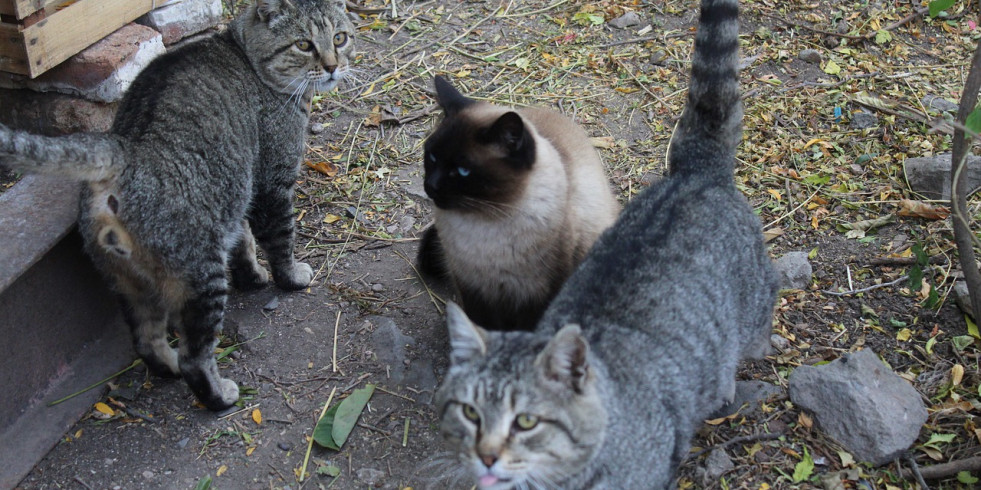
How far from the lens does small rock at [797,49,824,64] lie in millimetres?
6297

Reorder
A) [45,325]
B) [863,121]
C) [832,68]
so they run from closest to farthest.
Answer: [45,325], [863,121], [832,68]

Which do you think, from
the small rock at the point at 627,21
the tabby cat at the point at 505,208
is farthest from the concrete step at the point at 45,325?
the small rock at the point at 627,21

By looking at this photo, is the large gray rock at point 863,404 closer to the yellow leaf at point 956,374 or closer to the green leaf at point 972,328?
the yellow leaf at point 956,374

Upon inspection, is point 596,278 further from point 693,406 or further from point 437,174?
point 437,174

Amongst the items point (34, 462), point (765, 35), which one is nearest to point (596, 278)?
point (34, 462)

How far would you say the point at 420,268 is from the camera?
4.93 m

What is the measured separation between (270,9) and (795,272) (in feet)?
10.7

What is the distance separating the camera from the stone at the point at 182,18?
5414 millimetres

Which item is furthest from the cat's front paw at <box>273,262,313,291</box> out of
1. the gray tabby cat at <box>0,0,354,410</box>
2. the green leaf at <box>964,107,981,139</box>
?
the green leaf at <box>964,107,981,139</box>

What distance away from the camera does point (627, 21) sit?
6852 millimetres

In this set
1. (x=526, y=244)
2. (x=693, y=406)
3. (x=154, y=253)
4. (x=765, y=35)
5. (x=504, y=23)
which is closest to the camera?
(x=693, y=406)

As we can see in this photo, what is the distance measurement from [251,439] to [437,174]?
5.10 feet

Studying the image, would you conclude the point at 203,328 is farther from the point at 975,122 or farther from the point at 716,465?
the point at 975,122

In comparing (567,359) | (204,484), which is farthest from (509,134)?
(204,484)
